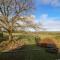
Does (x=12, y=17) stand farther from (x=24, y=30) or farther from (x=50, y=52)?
(x=50, y=52)

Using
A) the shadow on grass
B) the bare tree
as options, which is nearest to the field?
the shadow on grass

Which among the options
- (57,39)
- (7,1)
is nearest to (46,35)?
(57,39)

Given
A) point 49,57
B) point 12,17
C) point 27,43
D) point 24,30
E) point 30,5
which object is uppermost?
point 30,5

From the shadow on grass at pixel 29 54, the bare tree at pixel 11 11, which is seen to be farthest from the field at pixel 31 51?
the bare tree at pixel 11 11

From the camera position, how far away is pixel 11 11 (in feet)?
26.4

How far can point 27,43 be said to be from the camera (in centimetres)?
789

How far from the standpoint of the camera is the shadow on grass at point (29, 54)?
6875mm

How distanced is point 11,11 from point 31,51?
6.26ft

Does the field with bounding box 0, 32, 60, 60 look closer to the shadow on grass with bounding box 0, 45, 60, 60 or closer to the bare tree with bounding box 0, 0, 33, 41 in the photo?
the shadow on grass with bounding box 0, 45, 60, 60

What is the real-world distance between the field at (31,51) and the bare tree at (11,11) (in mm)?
455

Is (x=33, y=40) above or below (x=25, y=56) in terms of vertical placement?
above

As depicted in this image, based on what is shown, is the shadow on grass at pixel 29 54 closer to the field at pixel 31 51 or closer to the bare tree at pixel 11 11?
the field at pixel 31 51

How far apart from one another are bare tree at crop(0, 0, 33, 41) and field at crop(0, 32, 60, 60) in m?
0.46

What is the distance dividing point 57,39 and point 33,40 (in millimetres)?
983
